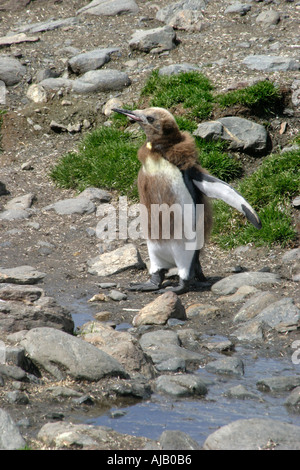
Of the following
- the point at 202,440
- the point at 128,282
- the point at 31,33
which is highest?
the point at 31,33

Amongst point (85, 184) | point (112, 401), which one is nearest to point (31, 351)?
point (112, 401)

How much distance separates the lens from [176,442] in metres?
3.23

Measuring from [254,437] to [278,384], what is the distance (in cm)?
101

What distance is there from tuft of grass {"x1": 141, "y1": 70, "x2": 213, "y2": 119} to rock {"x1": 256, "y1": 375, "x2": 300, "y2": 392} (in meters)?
4.85

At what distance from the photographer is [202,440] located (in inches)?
135

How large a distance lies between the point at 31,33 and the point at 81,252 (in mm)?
5644

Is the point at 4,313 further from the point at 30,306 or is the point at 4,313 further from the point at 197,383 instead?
the point at 197,383

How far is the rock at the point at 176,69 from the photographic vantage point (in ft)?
30.7

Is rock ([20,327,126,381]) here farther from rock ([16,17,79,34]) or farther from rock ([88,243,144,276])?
rock ([16,17,79,34])

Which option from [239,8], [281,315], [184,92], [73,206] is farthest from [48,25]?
[281,315]

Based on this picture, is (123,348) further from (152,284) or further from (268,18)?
(268,18)

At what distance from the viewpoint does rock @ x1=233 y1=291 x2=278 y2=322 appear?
17.9ft

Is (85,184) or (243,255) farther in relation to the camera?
(85,184)

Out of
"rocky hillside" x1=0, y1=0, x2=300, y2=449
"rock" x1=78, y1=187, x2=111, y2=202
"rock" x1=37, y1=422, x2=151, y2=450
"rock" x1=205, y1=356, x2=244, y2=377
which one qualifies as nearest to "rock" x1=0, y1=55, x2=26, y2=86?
"rocky hillside" x1=0, y1=0, x2=300, y2=449
